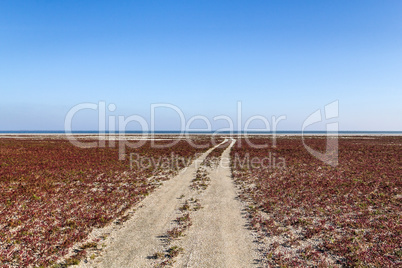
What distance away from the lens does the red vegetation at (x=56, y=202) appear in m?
9.80

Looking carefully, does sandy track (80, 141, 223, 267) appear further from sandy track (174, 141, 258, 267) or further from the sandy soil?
sandy track (174, 141, 258, 267)

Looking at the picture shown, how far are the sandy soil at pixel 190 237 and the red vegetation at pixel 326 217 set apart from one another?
1.13 metres

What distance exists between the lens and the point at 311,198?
54.8 ft

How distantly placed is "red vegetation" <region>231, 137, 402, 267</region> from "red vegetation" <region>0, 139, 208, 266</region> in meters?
8.65

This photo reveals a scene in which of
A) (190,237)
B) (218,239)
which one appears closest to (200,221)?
(190,237)

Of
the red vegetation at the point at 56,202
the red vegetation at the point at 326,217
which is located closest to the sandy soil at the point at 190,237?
the red vegetation at the point at 326,217

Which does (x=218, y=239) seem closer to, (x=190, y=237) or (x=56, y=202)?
(x=190, y=237)

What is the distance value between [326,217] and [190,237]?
320 inches

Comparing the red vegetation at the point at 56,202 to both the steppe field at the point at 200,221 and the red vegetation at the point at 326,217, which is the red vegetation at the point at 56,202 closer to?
the steppe field at the point at 200,221

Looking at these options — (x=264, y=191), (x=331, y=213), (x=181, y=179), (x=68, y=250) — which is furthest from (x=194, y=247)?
(x=181, y=179)

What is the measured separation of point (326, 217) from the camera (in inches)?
520

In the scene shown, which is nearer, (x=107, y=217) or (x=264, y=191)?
(x=107, y=217)

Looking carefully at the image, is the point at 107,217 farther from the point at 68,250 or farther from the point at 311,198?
the point at 311,198

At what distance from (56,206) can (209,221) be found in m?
10.1
